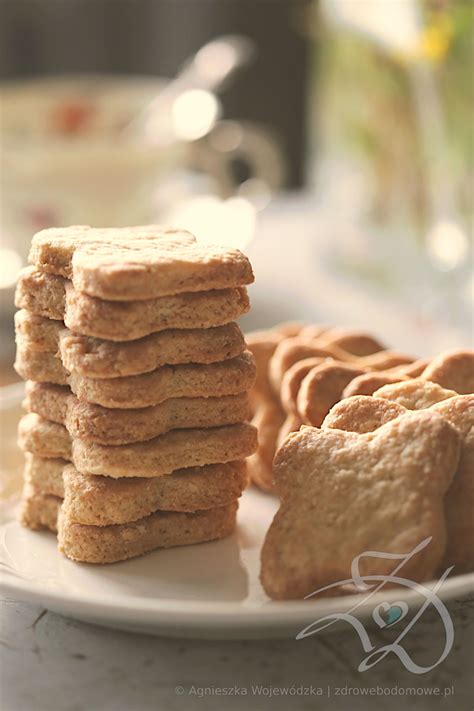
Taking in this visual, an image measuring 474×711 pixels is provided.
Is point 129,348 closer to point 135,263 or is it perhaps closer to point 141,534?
point 135,263

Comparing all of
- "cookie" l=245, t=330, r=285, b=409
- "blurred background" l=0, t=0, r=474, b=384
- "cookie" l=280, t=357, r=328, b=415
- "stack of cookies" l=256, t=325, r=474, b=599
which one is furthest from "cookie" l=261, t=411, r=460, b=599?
"blurred background" l=0, t=0, r=474, b=384

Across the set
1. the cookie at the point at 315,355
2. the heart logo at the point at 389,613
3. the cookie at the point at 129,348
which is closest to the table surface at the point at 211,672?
the heart logo at the point at 389,613

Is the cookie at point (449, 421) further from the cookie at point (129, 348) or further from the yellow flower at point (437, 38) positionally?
the yellow flower at point (437, 38)

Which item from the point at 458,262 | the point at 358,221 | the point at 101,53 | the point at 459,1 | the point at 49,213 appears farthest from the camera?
the point at 101,53

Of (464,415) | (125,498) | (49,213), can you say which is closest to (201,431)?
(125,498)

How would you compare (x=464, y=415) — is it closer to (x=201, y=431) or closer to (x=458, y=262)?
(x=201, y=431)

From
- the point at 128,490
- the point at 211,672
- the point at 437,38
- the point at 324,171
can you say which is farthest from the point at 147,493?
the point at 324,171
